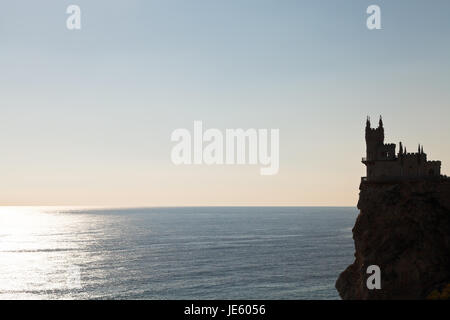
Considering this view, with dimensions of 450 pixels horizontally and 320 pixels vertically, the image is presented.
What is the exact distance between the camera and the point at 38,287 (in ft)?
352

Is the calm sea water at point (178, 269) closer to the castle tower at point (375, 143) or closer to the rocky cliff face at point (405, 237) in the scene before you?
the rocky cliff face at point (405, 237)

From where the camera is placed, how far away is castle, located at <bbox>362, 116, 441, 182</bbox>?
70312 mm

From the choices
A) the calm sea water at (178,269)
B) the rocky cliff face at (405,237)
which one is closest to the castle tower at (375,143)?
the rocky cliff face at (405,237)

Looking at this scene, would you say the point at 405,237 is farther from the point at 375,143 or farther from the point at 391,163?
the point at 375,143

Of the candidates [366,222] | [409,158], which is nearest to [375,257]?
[366,222]

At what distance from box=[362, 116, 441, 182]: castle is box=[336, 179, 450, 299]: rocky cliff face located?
7.28 ft

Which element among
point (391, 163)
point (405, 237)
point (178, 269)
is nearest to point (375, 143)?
point (391, 163)

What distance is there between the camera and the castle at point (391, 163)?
70.3m

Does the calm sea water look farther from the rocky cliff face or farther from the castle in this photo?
the castle

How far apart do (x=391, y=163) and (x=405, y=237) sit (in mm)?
13043

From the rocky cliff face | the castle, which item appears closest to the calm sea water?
the rocky cliff face

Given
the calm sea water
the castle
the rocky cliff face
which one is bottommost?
the calm sea water

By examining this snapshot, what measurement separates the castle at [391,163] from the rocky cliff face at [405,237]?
2.22 m
